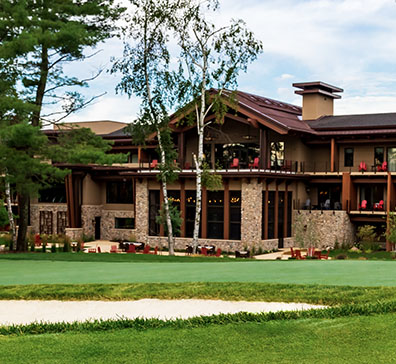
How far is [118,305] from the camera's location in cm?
1009

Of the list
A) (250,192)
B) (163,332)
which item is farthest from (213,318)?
(250,192)

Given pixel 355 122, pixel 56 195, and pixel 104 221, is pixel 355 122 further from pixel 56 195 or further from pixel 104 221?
pixel 56 195

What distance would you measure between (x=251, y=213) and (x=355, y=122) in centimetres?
986

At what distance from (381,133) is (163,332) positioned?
30.0 m

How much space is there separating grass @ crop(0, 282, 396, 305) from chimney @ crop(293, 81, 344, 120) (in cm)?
3125

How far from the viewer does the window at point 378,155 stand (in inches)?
1451

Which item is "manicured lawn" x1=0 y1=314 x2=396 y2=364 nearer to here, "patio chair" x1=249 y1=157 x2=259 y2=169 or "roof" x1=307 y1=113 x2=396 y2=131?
"patio chair" x1=249 y1=157 x2=259 y2=169

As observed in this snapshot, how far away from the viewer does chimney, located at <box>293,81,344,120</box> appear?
41.2 meters

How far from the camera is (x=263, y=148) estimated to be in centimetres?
3497

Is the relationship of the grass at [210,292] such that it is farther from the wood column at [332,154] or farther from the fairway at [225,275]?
the wood column at [332,154]

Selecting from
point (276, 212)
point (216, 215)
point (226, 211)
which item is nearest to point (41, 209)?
point (216, 215)

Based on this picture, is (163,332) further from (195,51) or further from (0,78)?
(195,51)

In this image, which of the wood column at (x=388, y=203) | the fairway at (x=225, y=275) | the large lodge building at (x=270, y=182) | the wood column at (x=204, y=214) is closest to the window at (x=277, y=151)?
the large lodge building at (x=270, y=182)

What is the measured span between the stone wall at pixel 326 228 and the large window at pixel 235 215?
3612mm
